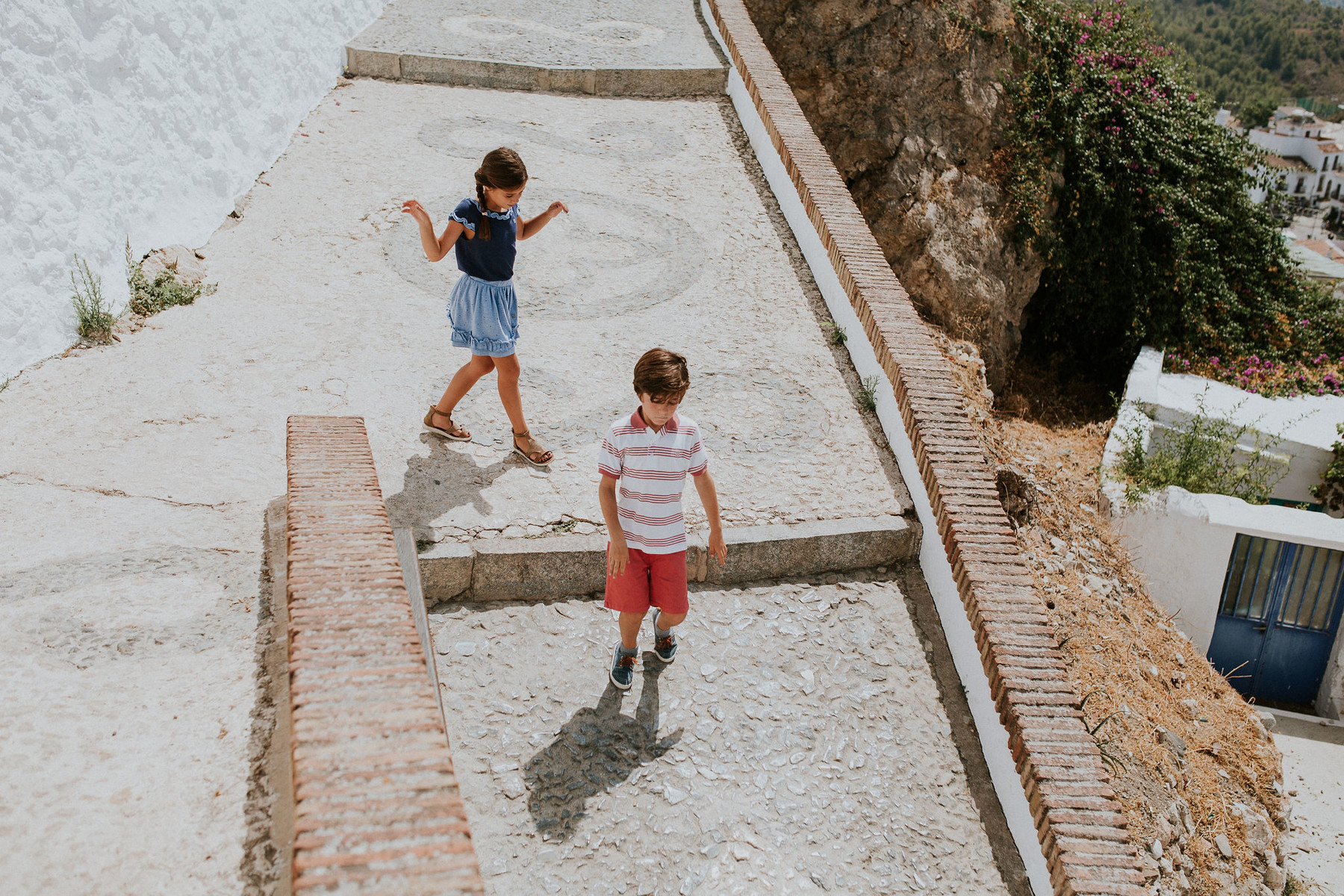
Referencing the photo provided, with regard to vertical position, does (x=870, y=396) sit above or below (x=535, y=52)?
below

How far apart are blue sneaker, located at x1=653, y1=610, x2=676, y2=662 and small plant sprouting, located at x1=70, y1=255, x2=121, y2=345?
12.0 ft

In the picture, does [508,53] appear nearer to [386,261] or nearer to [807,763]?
[386,261]

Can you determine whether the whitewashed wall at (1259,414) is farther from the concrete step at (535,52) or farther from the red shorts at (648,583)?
the red shorts at (648,583)

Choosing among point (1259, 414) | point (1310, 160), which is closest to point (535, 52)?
point (1259, 414)

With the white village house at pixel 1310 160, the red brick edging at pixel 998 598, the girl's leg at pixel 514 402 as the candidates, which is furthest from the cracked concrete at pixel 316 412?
the white village house at pixel 1310 160

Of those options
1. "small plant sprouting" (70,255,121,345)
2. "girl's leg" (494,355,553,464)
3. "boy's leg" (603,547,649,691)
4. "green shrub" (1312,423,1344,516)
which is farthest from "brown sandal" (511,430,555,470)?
"green shrub" (1312,423,1344,516)

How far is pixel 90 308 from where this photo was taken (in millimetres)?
5293

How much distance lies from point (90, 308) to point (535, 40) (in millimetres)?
6511

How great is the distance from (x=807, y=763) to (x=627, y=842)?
867 millimetres

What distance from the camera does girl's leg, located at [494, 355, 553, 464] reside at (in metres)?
4.63

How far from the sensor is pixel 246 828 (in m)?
2.68

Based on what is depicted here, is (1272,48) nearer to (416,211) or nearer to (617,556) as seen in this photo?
(416,211)

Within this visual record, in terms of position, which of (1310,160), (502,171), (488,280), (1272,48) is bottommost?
(1310,160)

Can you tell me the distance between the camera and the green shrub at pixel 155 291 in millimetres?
5613
